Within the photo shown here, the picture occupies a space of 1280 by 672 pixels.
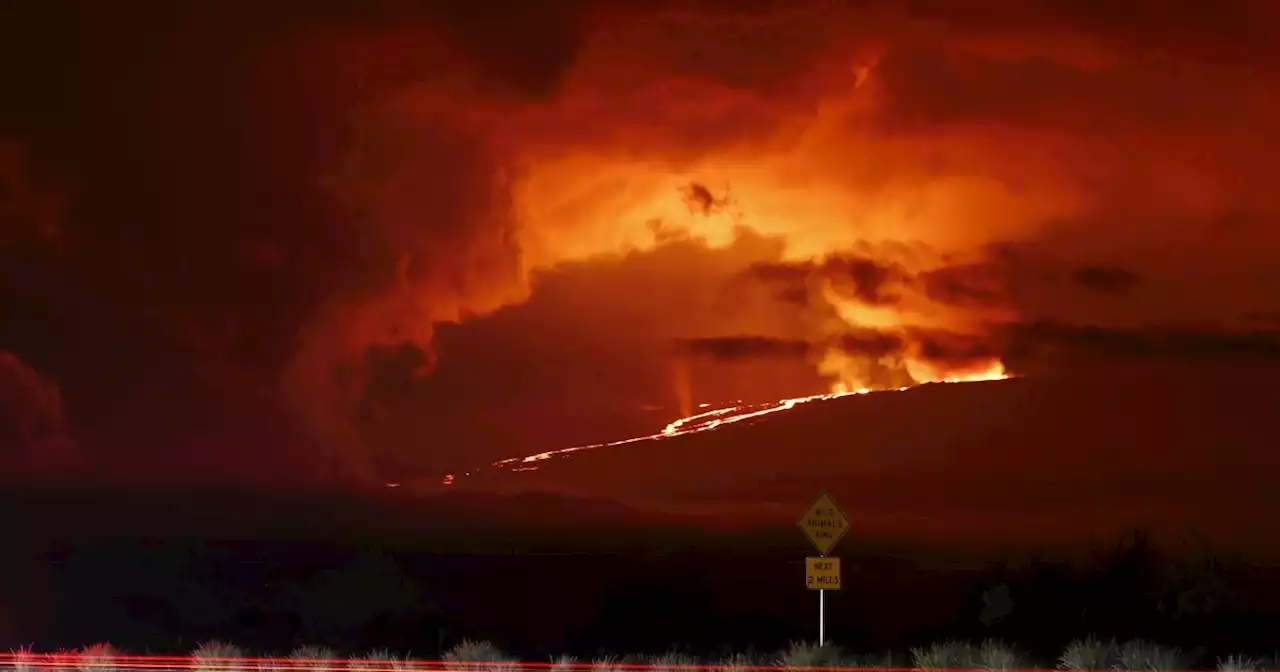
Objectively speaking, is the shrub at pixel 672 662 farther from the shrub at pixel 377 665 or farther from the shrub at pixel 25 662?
the shrub at pixel 25 662

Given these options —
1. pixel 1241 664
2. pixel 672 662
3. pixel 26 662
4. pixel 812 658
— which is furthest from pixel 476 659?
pixel 1241 664

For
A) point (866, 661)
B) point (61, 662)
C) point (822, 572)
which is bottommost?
point (61, 662)

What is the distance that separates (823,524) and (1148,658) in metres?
5.10

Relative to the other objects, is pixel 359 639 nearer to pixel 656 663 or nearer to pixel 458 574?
pixel 656 663

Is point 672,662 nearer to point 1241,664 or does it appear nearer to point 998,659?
point 998,659

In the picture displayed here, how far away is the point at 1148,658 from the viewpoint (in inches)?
842

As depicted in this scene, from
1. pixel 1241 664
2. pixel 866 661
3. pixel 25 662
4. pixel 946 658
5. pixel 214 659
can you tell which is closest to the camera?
pixel 1241 664

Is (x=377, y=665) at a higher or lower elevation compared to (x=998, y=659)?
lower

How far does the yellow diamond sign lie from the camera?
79.8 feet

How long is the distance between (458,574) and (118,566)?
2184cm

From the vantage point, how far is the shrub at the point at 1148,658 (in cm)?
2089

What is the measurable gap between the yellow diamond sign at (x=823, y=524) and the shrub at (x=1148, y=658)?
433cm

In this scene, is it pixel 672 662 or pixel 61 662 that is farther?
pixel 672 662

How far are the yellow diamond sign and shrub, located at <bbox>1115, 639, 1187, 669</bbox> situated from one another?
4.33 m
